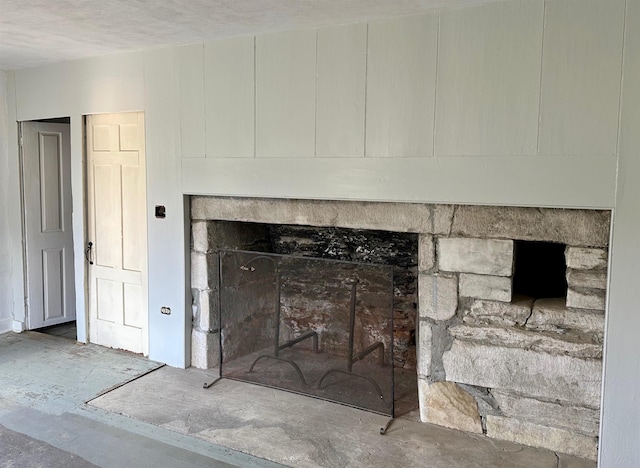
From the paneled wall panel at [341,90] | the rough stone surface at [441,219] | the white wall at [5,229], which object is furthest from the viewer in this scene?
the white wall at [5,229]

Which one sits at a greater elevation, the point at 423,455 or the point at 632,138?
the point at 632,138

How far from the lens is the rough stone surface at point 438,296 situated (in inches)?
123

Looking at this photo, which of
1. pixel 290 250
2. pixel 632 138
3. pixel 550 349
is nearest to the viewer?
pixel 632 138

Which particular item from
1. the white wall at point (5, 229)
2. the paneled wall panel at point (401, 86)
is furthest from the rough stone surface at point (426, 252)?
the white wall at point (5, 229)

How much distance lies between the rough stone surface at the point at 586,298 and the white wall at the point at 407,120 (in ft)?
0.53

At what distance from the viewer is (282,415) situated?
337 cm

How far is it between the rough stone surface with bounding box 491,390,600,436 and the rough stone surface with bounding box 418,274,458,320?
0.54 meters

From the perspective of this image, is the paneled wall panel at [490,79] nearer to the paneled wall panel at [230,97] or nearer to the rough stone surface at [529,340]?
the rough stone surface at [529,340]

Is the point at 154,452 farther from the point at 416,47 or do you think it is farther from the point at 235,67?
the point at 416,47

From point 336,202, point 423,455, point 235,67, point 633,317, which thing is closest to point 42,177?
point 235,67

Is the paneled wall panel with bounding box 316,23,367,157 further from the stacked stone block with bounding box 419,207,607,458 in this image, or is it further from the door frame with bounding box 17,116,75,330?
the door frame with bounding box 17,116,75,330

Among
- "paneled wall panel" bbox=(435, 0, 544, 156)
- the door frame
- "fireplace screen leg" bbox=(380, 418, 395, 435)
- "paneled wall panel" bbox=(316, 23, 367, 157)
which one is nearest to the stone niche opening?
"paneled wall panel" bbox=(435, 0, 544, 156)

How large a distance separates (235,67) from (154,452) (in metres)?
2.50

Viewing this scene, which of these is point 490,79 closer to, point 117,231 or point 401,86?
point 401,86
